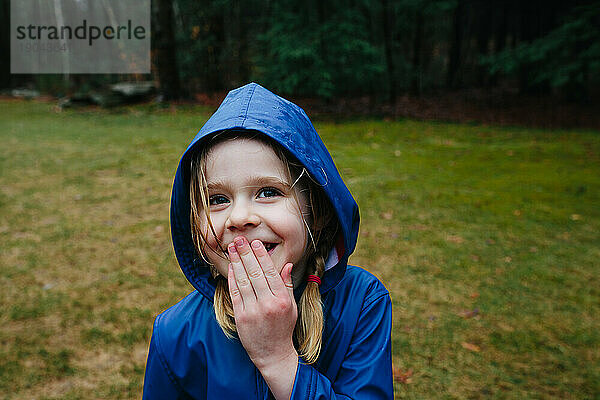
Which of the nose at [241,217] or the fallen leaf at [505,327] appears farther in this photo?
the fallen leaf at [505,327]

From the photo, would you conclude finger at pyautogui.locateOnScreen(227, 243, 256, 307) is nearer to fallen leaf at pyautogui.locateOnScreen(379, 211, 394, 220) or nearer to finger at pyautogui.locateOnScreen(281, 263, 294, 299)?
finger at pyautogui.locateOnScreen(281, 263, 294, 299)

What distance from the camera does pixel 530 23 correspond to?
50.3 ft

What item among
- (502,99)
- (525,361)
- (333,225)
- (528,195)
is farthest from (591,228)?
(502,99)

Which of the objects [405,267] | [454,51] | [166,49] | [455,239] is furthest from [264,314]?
[454,51]

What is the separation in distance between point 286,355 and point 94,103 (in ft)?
56.9

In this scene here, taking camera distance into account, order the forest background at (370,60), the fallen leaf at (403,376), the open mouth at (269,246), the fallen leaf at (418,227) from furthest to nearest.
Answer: the forest background at (370,60) < the fallen leaf at (418,227) < the fallen leaf at (403,376) < the open mouth at (269,246)

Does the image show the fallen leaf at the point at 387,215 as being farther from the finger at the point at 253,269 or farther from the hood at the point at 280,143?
the finger at the point at 253,269

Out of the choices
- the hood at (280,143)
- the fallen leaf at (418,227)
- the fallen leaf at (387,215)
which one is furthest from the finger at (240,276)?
the fallen leaf at (387,215)

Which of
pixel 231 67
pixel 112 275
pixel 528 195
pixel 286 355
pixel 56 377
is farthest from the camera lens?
pixel 231 67

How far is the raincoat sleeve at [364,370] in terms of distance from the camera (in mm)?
1015

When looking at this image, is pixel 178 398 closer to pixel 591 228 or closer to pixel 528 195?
pixel 591 228

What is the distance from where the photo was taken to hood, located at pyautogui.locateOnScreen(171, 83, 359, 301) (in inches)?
44.5

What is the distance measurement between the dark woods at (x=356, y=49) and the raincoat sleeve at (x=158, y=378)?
11.7 metres

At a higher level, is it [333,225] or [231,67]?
[231,67]
